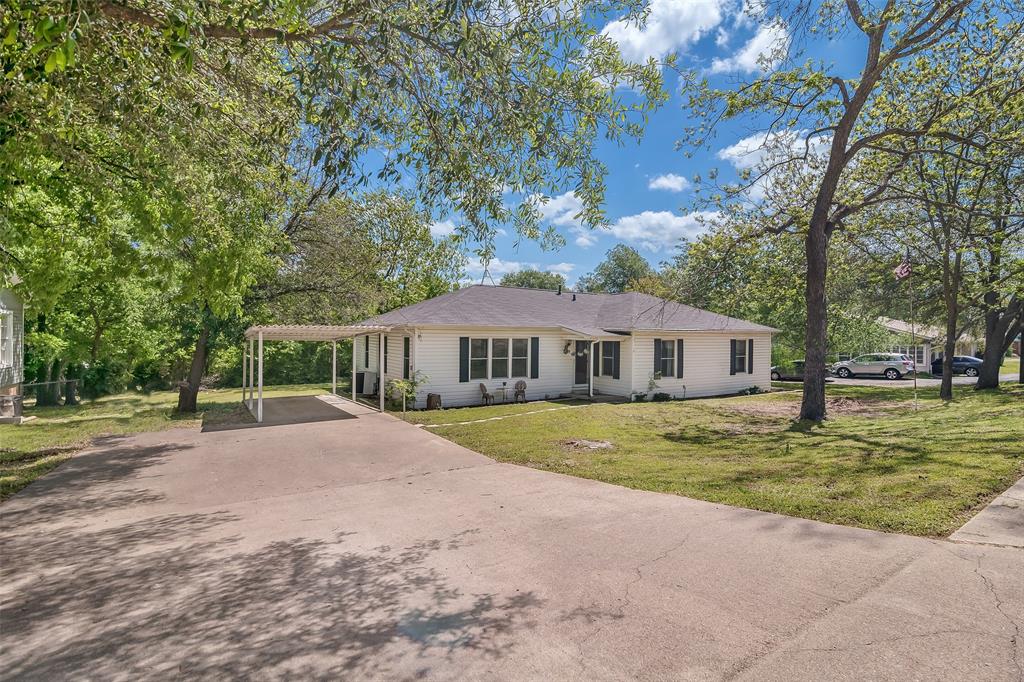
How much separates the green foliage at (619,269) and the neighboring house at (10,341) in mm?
46145

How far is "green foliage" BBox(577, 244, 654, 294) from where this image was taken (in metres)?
53.2

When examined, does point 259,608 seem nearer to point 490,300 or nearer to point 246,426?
point 246,426

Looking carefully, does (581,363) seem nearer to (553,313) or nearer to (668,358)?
(553,313)

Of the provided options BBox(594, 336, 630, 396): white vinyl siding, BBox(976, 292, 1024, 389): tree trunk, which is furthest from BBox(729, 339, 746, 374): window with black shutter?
BBox(976, 292, 1024, 389): tree trunk

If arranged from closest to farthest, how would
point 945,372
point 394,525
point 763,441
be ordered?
point 394,525 → point 763,441 → point 945,372

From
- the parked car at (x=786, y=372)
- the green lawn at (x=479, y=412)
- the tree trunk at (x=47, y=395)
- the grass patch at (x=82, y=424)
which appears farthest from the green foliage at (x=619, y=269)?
the tree trunk at (x=47, y=395)

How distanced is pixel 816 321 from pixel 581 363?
8596mm

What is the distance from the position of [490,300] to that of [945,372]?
1562 cm

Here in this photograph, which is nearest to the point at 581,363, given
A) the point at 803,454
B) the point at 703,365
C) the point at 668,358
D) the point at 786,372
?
the point at 668,358

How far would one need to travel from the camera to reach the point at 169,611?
11.4ft

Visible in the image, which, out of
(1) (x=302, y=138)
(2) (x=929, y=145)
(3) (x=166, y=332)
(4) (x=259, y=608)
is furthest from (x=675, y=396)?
(3) (x=166, y=332)

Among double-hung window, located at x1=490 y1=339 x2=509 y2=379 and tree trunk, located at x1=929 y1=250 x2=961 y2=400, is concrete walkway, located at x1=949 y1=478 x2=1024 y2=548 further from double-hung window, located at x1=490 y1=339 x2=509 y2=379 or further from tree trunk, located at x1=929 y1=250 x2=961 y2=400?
tree trunk, located at x1=929 y1=250 x2=961 y2=400

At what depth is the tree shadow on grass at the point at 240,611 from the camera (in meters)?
2.88

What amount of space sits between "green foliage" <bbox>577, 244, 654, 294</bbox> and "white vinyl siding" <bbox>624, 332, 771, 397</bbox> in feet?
106
